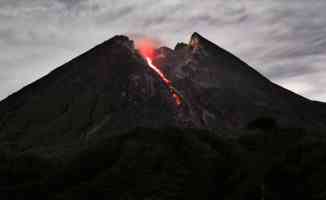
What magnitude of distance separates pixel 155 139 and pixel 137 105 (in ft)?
194

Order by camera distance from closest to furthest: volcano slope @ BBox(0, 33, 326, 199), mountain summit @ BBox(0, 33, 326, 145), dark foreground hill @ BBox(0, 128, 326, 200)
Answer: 1. dark foreground hill @ BBox(0, 128, 326, 200)
2. volcano slope @ BBox(0, 33, 326, 199)
3. mountain summit @ BBox(0, 33, 326, 145)

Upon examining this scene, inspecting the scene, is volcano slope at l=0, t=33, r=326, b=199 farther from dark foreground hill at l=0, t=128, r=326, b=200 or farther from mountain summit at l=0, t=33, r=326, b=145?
mountain summit at l=0, t=33, r=326, b=145

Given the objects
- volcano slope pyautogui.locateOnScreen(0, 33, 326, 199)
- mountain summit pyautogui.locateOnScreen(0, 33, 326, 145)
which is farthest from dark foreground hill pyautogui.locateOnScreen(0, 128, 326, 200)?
mountain summit pyautogui.locateOnScreen(0, 33, 326, 145)

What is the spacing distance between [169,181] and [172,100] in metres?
82.7

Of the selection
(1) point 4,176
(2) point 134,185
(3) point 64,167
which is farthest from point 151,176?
(1) point 4,176

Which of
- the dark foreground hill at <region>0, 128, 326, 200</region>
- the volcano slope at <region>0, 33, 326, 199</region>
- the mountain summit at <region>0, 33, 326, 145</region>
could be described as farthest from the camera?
the mountain summit at <region>0, 33, 326, 145</region>

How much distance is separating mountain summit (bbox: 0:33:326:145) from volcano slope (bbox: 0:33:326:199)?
0.34m

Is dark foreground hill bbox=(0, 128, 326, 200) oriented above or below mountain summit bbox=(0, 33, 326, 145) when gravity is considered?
below

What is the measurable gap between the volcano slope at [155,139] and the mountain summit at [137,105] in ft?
1.13

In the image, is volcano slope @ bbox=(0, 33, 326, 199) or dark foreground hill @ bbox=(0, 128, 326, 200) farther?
volcano slope @ bbox=(0, 33, 326, 199)

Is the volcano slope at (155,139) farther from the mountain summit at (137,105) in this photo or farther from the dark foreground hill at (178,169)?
the mountain summit at (137,105)

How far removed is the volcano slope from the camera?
87125mm

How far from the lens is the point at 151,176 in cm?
9450

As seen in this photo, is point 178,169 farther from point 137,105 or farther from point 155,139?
point 137,105
